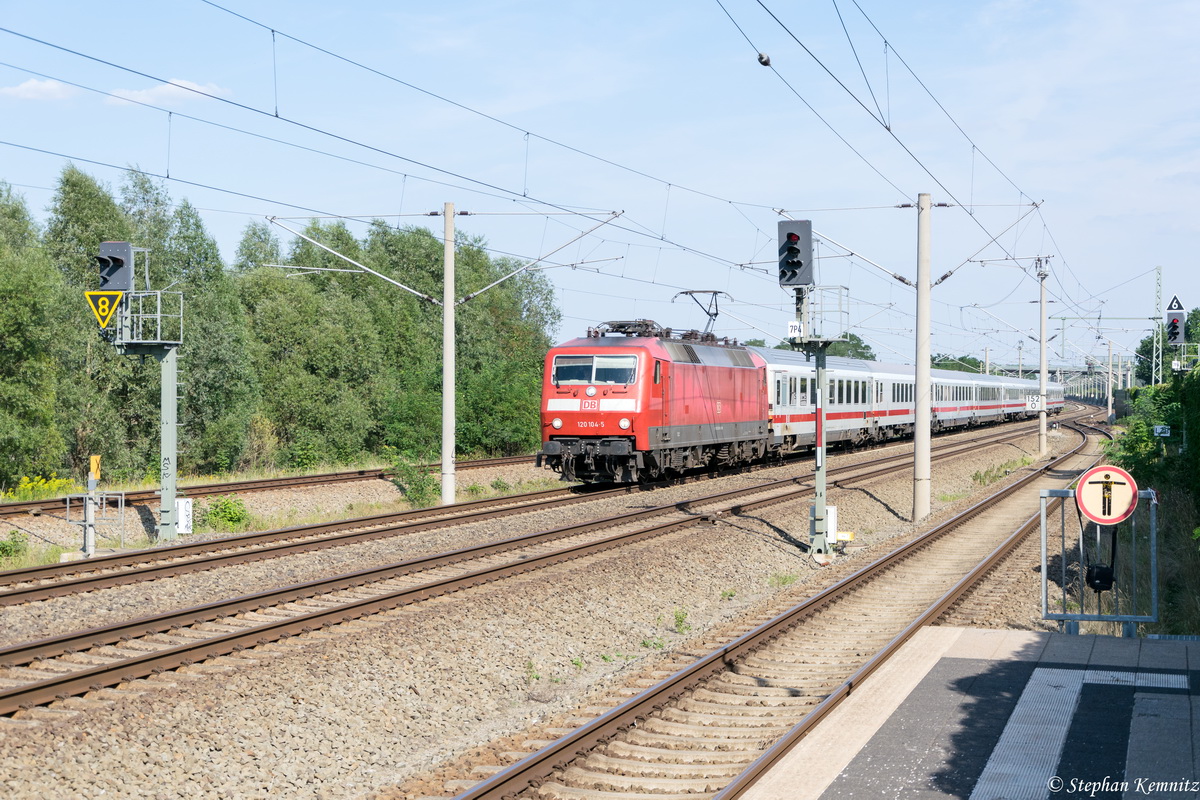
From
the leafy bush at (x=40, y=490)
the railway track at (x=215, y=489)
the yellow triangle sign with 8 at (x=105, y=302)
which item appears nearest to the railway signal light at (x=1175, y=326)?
the railway track at (x=215, y=489)

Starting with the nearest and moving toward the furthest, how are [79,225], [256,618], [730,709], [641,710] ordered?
[641,710] < [730,709] < [256,618] < [79,225]

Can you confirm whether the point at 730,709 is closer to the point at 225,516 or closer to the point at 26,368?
the point at 225,516

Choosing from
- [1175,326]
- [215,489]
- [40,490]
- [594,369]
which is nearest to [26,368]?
[40,490]

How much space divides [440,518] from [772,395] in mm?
17257

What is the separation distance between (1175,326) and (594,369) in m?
20.2

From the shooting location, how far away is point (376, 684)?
31.7 feet

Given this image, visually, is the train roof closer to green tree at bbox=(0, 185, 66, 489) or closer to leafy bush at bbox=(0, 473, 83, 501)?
leafy bush at bbox=(0, 473, 83, 501)

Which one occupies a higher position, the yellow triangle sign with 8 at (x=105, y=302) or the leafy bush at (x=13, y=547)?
the yellow triangle sign with 8 at (x=105, y=302)

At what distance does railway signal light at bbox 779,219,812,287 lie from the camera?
53.8 feet

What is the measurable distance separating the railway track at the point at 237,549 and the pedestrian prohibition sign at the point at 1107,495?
10.8m

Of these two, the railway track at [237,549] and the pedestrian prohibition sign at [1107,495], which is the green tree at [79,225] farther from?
the pedestrian prohibition sign at [1107,495]

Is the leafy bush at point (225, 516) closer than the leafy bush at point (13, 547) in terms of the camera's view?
No

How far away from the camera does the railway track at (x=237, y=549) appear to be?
44.0ft

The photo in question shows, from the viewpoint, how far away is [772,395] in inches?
1388
